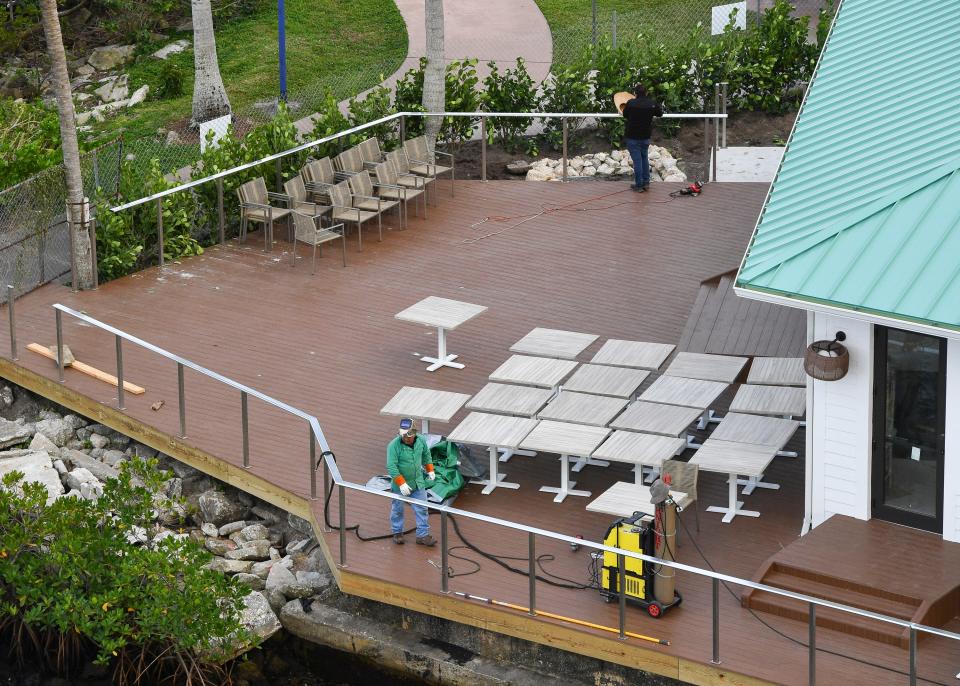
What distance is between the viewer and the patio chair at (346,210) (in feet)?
71.1

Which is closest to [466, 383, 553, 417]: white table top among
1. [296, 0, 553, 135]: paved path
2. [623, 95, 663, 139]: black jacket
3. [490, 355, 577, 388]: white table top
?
[490, 355, 577, 388]: white table top

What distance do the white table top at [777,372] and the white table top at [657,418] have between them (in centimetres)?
102

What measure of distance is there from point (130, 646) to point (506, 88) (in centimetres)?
1337

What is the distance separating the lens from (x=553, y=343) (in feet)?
57.1

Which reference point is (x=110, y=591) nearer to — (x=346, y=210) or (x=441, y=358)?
(x=441, y=358)

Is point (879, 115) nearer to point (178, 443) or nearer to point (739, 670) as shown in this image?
point (739, 670)

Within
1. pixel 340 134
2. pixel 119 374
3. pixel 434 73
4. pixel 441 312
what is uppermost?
pixel 434 73

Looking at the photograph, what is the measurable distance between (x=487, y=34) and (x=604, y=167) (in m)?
9.91

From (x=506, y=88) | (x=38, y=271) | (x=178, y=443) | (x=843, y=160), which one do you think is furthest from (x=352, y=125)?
(x=843, y=160)

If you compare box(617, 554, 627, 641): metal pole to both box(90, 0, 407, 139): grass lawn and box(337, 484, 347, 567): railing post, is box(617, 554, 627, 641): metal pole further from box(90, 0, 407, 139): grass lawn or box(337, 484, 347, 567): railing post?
box(90, 0, 407, 139): grass lawn

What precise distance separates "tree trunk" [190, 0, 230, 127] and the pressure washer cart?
1742cm

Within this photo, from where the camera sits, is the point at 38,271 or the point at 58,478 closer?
the point at 58,478

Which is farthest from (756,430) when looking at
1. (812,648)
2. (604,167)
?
(604,167)

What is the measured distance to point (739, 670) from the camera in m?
12.5
